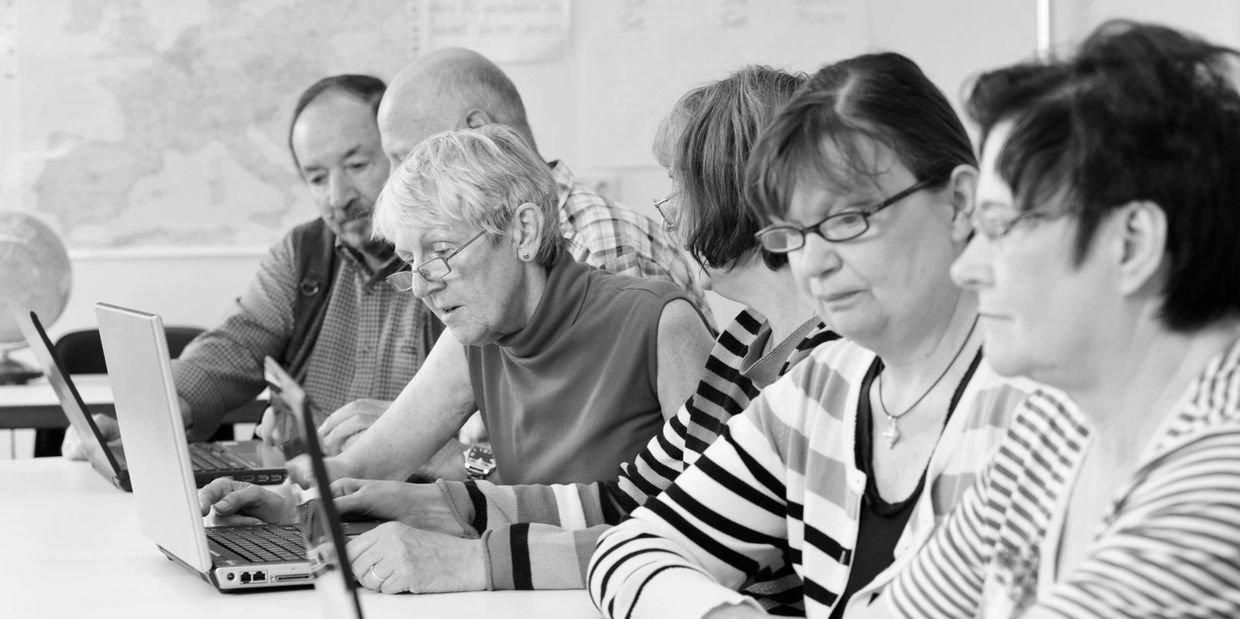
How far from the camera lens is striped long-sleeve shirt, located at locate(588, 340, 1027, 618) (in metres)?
1.19

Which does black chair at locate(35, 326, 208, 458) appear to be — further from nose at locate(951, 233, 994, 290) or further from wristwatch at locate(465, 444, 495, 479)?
nose at locate(951, 233, 994, 290)

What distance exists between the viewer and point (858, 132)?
46.4 inches

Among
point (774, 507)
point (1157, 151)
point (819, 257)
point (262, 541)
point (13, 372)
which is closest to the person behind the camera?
point (1157, 151)

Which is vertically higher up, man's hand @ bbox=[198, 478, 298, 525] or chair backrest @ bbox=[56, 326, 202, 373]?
man's hand @ bbox=[198, 478, 298, 525]

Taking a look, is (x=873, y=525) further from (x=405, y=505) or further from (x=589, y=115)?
(x=589, y=115)

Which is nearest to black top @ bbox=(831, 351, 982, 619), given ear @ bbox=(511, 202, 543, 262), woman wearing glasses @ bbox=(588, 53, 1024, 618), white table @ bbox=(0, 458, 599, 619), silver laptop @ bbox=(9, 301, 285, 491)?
woman wearing glasses @ bbox=(588, 53, 1024, 618)

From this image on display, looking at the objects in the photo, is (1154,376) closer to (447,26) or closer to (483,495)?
(483,495)

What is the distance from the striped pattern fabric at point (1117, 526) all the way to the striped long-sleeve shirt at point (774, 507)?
0.48ft

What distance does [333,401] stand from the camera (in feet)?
9.99

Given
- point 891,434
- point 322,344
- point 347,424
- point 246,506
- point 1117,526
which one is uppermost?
point 1117,526

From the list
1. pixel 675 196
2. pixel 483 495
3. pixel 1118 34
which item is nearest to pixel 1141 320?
pixel 1118 34

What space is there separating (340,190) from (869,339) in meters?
2.05

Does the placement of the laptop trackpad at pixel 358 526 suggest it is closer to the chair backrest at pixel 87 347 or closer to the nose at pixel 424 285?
the nose at pixel 424 285

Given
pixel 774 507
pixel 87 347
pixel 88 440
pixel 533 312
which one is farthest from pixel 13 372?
pixel 774 507
